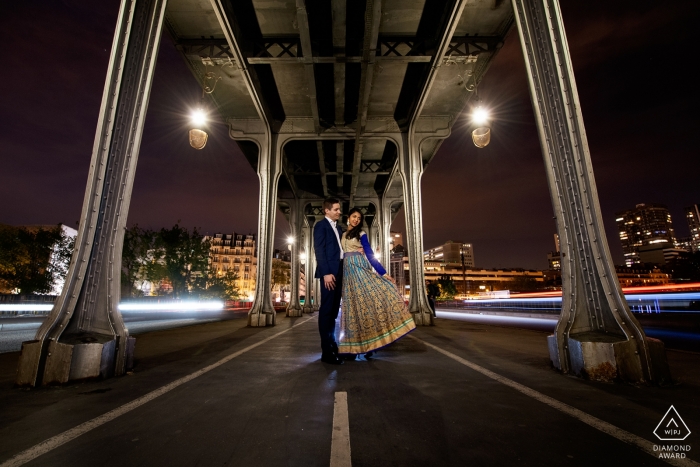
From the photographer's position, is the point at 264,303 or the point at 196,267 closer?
the point at 264,303

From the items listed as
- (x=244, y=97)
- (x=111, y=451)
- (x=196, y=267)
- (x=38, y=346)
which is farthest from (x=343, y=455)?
(x=196, y=267)

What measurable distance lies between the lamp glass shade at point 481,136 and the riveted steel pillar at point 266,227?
25.7 feet

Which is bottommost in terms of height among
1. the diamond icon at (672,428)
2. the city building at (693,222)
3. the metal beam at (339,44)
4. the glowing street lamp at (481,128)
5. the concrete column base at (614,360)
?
the diamond icon at (672,428)

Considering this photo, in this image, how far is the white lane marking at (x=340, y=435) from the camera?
1.66m

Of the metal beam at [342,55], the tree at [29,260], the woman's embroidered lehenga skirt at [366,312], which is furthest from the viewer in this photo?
the tree at [29,260]

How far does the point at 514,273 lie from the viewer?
150875 mm

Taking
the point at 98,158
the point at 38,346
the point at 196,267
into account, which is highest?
the point at 196,267

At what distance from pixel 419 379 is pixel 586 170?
10.9ft

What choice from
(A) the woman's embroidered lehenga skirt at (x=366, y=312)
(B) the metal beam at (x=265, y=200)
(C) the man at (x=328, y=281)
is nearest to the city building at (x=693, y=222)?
(B) the metal beam at (x=265, y=200)

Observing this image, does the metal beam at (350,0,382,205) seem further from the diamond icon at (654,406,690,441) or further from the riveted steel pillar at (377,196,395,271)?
the riveted steel pillar at (377,196,395,271)

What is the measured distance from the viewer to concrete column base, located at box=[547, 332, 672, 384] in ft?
10.4

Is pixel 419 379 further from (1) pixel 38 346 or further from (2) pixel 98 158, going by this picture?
(2) pixel 98 158

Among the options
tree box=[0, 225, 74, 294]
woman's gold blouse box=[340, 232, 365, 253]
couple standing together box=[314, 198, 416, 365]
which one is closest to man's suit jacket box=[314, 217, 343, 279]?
couple standing together box=[314, 198, 416, 365]

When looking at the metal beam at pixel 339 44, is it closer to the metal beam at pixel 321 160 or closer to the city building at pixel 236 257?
the metal beam at pixel 321 160
